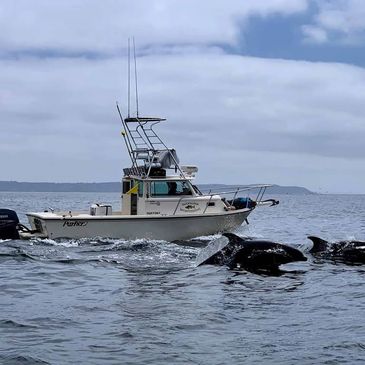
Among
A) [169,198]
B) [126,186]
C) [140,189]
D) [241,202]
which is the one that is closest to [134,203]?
[140,189]

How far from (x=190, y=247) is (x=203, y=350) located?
52.2 feet

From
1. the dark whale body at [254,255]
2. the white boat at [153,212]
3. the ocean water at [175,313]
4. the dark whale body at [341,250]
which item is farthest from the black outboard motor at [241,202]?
the dark whale body at [254,255]

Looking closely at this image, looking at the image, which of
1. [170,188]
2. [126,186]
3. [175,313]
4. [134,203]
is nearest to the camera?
[175,313]

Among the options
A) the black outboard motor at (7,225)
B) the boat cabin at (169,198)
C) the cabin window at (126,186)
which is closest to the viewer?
the black outboard motor at (7,225)

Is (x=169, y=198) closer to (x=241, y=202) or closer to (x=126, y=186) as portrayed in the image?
(x=126, y=186)

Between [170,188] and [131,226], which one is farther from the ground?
[170,188]

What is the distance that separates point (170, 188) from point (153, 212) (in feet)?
4.65

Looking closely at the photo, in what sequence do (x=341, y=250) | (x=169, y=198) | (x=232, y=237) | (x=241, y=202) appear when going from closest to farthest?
(x=232, y=237) → (x=341, y=250) → (x=169, y=198) → (x=241, y=202)

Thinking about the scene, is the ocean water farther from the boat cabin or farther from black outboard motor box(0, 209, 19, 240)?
the boat cabin

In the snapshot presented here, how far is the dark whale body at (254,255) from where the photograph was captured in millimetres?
20328

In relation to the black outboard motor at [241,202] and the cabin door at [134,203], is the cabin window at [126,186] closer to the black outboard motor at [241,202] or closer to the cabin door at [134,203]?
the cabin door at [134,203]

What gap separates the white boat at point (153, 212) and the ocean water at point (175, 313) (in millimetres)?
5793

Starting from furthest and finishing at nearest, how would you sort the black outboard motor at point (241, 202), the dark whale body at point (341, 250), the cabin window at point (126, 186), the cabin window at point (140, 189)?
the black outboard motor at point (241, 202), the cabin window at point (126, 186), the cabin window at point (140, 189), the dark whale body at point (341, 250)

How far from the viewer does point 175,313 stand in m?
13.4
